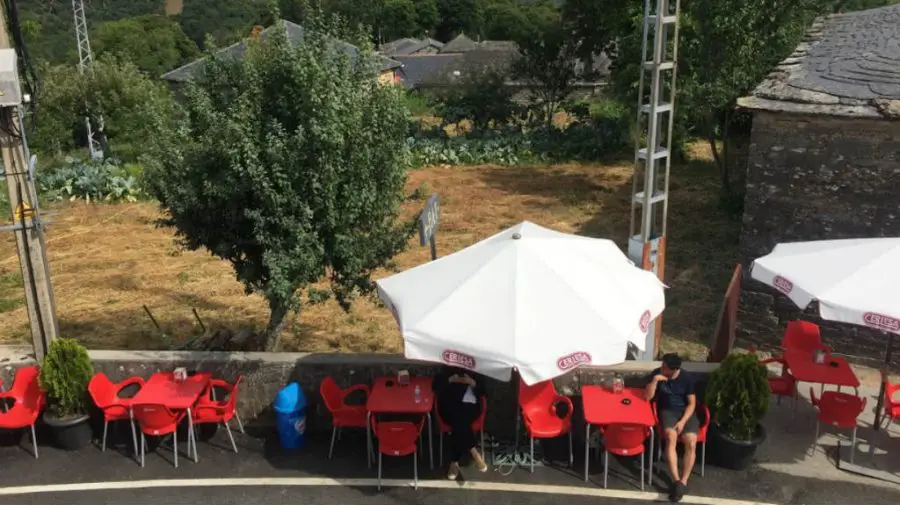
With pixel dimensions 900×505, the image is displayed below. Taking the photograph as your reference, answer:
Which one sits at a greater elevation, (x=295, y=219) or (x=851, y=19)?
(x=851, y=19)

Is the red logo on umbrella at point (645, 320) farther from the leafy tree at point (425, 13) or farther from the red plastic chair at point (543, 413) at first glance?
the leafy tree at point (425, 13)

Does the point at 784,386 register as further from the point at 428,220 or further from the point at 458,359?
the point at 428,220

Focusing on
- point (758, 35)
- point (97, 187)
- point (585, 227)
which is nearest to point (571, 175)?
point (585, 227)

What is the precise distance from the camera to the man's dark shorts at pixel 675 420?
22.9 feet

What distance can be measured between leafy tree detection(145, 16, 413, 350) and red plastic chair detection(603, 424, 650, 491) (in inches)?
124

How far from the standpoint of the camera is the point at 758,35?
49.4 feet

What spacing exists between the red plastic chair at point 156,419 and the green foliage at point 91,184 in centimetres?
1528

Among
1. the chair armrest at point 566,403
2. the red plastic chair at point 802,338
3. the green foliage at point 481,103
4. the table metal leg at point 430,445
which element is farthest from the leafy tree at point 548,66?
the table metal leg at point 430,445

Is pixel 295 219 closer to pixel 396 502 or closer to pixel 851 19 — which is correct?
pixel 396 502

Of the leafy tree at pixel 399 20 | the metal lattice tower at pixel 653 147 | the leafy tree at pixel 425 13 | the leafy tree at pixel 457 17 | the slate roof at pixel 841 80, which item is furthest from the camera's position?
the leafy tree at pixel 425 13

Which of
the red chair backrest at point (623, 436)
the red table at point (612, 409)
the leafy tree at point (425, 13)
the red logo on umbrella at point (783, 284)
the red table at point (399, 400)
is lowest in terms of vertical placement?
the red chair backrest at point (623, 436)

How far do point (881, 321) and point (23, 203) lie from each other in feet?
27.4

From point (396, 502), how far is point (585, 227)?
479 inches

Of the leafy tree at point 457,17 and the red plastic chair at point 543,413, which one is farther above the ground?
the leafy tree at point 457,17
